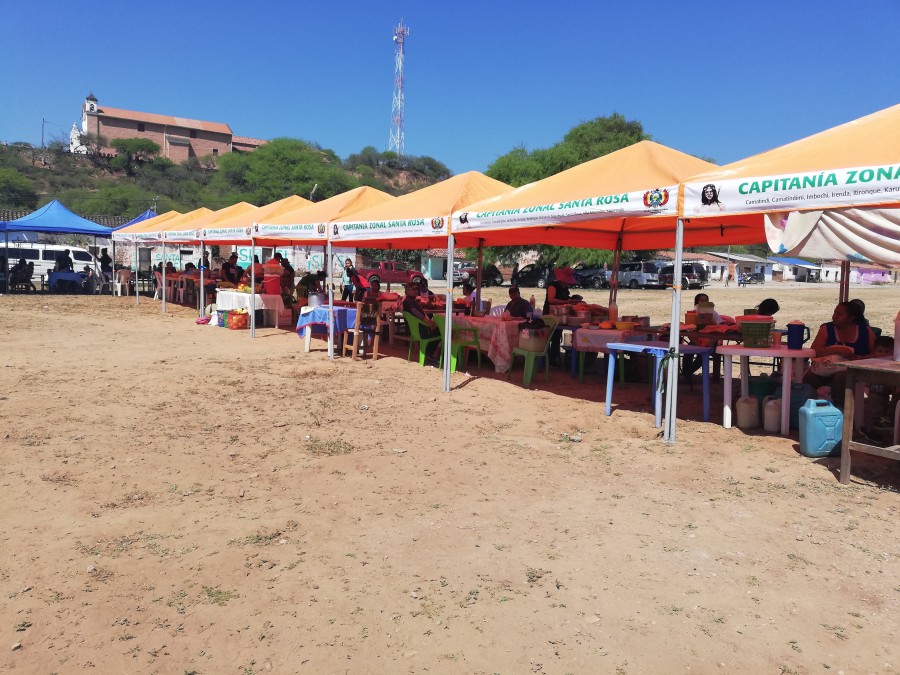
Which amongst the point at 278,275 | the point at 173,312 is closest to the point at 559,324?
the point at 278,275

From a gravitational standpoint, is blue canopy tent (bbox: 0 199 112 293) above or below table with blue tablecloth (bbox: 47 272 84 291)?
above

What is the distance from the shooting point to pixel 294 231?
11828mm

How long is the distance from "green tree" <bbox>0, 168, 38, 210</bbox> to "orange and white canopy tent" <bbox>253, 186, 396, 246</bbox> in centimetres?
5230

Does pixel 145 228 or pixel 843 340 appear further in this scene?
pixel 145 228

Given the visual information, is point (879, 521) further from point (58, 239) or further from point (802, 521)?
point (58, 239)

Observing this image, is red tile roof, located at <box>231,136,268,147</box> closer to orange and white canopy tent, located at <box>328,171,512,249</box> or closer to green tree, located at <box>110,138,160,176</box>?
green tree, located at <box>110,138,160,176</box>

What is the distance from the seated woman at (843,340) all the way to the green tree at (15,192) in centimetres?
6151

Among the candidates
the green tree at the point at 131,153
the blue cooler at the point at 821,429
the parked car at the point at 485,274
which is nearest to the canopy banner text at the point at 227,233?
the blue cooler at the point at 821,429

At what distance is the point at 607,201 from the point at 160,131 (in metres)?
94.9

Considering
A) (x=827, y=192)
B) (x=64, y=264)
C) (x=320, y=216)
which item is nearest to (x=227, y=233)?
(x=320, y=216)

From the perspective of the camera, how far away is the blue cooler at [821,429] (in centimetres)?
536

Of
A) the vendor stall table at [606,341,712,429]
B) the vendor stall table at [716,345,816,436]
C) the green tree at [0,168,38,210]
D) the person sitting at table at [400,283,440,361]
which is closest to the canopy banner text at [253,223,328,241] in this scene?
the person sitting at table at [400,283,440,361]

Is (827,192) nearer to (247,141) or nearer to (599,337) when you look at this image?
(599,337)

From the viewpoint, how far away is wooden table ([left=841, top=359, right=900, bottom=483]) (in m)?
4.58
